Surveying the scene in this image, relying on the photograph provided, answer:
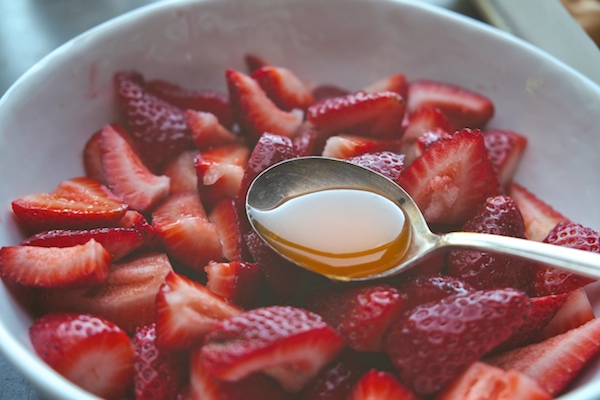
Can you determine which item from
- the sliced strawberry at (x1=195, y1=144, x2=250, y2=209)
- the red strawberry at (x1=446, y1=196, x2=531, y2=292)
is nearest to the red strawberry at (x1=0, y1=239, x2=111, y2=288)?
the sliced strawberry at (x1=195, y1=144, x2=250, y2=209)

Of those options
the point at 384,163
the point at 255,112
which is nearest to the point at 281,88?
the point at 255,112

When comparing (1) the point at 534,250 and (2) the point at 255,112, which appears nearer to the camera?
(1) the point at 534,250

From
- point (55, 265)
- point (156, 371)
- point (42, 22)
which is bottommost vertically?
point (156, 371)

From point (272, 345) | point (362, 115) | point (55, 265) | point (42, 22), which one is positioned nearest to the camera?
point (272, 345)

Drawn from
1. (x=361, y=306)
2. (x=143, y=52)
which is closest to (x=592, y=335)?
(x=361, y=306)

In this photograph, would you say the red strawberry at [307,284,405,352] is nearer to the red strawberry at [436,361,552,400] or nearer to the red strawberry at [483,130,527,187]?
the red strawberry at [436,361,552,400]

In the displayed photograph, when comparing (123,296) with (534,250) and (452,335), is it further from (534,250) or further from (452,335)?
(534,250)

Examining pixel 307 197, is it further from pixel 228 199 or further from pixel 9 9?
pixel 9 9
